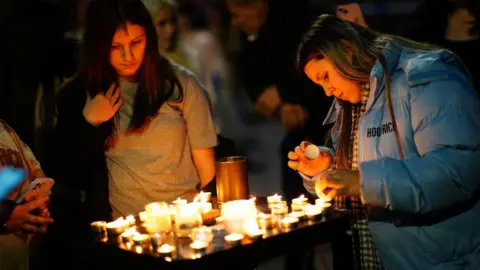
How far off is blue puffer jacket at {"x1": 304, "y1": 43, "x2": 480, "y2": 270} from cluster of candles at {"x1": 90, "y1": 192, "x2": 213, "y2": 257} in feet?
2.28

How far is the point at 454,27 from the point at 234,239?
244 centimetres

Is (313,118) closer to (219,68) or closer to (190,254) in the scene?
(219,68)

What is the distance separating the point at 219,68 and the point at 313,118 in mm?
1280

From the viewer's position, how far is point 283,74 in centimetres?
395

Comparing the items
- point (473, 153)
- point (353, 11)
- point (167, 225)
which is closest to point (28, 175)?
point (167, 225)

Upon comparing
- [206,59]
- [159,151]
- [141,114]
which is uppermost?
[206,59]

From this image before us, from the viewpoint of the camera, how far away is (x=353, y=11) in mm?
3926

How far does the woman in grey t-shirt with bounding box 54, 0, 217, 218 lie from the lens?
2955mm

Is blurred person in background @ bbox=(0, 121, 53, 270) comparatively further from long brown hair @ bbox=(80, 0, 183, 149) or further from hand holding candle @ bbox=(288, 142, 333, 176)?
hand holding candle @ bbox=(288, 142, 333, 176)

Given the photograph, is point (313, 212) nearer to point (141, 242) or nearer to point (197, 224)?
point (197, 224)

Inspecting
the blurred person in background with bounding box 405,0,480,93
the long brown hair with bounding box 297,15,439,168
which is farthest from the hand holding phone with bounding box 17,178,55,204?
the blurred person in background with bounding box 405,0,480,93

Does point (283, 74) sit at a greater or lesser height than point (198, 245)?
greater

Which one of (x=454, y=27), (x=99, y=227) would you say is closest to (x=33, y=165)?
(x=99, y=227)

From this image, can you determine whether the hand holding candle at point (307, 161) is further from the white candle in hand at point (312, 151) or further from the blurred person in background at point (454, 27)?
the blurred person in background at point (454, 27)
